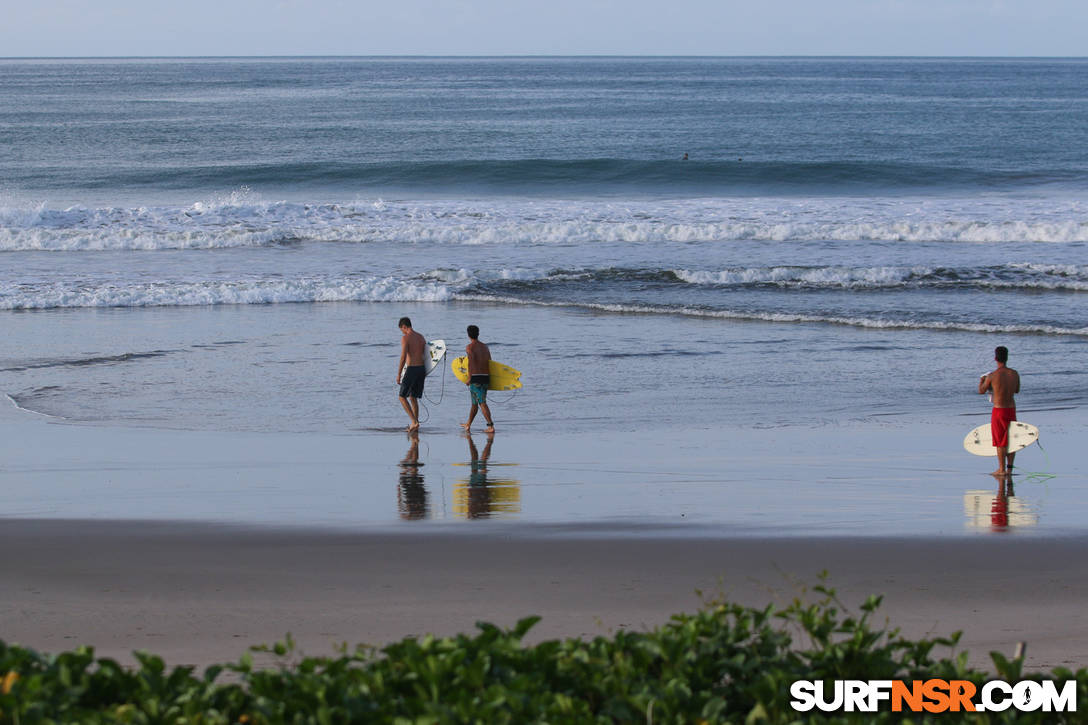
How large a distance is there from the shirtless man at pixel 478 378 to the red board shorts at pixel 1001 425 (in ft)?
16.8

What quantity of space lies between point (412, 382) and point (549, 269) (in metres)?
11.6

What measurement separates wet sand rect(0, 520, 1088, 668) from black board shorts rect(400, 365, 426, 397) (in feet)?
15.4

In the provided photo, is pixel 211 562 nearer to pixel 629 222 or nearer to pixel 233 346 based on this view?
pixel 233 346

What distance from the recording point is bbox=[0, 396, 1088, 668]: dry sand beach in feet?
20.7

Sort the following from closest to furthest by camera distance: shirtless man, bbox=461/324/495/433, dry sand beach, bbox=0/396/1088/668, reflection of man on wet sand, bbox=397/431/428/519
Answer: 1. dry sand beach, bbox=0/396/1088/668
2. reflection of man on wet sand, bbox=397/431/428/519
3. shirtless man, bbox=461/324/495/433

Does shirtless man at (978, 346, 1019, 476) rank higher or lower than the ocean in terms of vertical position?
lower

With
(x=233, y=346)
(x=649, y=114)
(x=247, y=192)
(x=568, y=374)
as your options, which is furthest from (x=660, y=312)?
(x=649, y=114)

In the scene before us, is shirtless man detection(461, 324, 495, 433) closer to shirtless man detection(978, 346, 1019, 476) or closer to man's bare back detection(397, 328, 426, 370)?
man's bare back detection(397, 328, 426, 370)

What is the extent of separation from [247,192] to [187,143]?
1353cm

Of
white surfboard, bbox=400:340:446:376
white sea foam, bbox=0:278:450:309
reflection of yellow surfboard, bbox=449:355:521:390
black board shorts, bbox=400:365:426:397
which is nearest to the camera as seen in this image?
black board shorts, bbox=400:365:426:397

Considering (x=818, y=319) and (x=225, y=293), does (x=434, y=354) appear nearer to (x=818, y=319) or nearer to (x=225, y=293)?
(x=818, y=319)

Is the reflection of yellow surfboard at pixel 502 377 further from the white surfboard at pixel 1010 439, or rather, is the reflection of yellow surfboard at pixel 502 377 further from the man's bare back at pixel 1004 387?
the man's bare back at pixel 1004 387

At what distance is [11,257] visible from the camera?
2542 cm

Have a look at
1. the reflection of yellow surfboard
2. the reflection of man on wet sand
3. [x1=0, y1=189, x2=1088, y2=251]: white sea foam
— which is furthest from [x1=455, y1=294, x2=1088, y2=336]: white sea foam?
the reflection of man on wet sand
